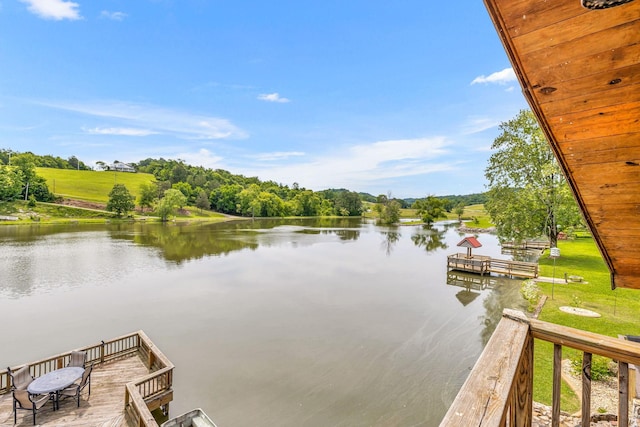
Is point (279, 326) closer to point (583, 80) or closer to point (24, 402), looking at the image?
point (24, 402)

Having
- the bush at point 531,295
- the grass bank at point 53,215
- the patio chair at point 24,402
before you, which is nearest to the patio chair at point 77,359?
the patio chair at point 24,402

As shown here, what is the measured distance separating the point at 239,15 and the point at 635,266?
4188cm

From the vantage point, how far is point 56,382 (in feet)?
16.7

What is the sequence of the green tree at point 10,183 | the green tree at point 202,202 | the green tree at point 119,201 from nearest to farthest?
the green tree at point 10,183 → the green tree at point 119,201 → the green tree at point 202,202

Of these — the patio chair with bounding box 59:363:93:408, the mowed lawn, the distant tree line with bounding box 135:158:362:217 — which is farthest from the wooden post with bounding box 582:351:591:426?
the distant tree line with bounding box 135:158:362:217

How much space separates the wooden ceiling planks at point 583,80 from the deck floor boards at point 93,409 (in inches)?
266

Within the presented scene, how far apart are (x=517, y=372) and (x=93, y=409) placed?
6791 millimetres

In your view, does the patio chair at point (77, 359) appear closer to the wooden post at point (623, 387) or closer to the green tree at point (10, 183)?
the wooden post at point (623, 387)

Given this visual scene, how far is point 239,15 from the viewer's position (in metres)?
34.3

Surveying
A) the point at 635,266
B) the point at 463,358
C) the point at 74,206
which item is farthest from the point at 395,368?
the point at 74,206

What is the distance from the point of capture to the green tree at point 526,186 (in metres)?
17.2

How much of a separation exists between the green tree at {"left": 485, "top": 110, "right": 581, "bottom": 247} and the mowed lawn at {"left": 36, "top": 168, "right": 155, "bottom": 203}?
224 ft

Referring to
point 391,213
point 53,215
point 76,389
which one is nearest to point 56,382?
point 76,389

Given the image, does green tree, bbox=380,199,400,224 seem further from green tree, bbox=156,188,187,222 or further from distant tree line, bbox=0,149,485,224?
green tree, bbox=156,188,187,222
